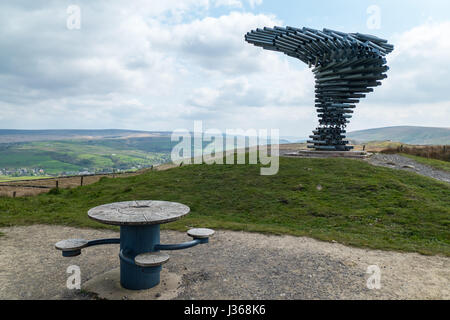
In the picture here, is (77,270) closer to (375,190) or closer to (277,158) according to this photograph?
(375,190)

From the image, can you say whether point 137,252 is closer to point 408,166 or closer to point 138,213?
point 138,213

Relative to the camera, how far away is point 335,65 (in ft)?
64.0

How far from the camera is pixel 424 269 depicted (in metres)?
6.16

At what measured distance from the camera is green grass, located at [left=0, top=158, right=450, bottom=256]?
8836 mm

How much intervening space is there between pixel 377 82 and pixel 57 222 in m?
20.1

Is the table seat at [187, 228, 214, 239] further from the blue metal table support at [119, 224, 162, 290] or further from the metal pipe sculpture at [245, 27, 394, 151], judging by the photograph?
the metal pipe sculpture at [245, 27, 394, 151]

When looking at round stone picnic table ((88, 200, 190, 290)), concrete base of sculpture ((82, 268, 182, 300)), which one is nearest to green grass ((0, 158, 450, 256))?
concrete base of sculpture ((82, 268, 182, 300))

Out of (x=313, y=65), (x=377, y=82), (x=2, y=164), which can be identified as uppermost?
(x=313, y=65)

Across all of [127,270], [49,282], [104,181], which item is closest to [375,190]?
[127,270]

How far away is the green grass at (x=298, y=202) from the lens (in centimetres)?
884

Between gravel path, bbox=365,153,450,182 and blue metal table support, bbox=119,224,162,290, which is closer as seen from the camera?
blue metal table support, bbox=119,224,162,290

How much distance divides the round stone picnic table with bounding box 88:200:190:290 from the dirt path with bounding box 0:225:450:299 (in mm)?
717

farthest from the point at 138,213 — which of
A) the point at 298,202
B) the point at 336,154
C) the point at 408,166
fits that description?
the point at 336,154
